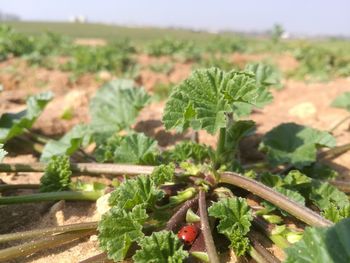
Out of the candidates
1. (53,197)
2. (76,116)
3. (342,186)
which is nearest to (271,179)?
(342,186)

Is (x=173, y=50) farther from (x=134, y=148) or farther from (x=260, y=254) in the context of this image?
(x=260, y=254)

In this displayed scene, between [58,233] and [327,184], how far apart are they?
180cm

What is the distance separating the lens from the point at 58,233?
2.88 meters

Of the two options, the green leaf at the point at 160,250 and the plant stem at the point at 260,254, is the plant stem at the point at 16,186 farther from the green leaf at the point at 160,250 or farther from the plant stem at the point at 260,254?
the plant stem at the point at 260,254

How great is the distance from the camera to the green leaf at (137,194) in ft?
9.14

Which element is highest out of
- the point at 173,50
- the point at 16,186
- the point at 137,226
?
the point at 137,226

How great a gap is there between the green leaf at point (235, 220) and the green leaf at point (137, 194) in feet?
1.16

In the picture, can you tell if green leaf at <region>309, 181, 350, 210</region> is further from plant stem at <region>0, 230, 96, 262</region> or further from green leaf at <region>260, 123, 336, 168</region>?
plant stem at <region>0, 230, 96, 262</region>

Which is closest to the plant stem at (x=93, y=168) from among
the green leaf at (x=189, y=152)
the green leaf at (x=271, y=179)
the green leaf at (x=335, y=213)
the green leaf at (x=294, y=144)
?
the green leaf at (x=189, y=152)

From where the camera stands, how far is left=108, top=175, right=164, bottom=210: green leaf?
110 inches

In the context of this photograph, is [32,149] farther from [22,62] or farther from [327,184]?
[22,62]

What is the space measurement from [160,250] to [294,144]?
1.69 metres

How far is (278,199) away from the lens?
9.24 ft

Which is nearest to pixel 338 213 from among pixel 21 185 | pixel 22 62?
pixel 21 185
